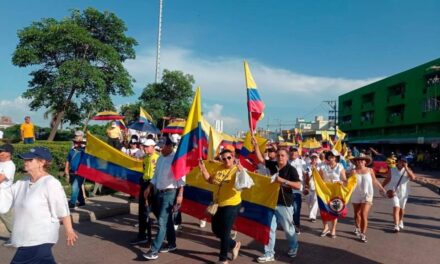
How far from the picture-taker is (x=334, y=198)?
812 centimetres

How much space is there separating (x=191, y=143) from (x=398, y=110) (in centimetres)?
5712

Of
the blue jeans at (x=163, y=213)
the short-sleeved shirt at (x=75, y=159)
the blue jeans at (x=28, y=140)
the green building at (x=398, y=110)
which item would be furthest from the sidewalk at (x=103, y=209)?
the green building at (x=398, y=110)

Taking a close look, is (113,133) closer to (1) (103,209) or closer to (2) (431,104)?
→ (1) (103,209)

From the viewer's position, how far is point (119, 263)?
19.0 ft

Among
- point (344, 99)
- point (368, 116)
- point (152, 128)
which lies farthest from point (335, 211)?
point (344, 99)

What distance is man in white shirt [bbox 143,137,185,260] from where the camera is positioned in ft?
19.6

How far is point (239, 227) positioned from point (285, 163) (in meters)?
1.40

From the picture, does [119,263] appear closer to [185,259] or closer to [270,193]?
[185,259]

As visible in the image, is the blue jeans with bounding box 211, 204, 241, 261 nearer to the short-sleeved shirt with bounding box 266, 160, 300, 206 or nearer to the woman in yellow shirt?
the woman in yellow shirt

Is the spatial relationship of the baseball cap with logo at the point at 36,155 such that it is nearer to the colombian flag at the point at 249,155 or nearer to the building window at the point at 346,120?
the colombian flag at the point at 249,155

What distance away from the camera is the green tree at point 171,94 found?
30.7 m

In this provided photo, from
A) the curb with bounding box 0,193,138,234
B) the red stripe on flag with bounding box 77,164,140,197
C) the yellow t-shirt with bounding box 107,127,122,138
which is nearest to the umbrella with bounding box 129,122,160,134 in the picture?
the yellow t-shirt with bounding box 107,127,122,138

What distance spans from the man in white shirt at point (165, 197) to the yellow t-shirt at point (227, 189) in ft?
2.35

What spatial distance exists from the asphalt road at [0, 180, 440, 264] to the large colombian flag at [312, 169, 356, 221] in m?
0.47
